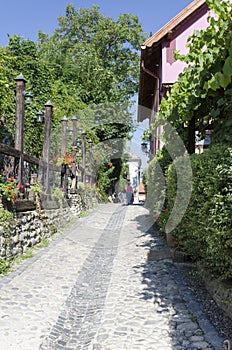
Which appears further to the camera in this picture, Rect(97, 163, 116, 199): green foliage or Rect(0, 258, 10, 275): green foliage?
Rect(97, 163, 116, 199): green foliage

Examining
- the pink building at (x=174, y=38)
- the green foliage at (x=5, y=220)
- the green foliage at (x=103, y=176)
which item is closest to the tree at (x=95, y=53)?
the green foliage at (x=103, y=176)

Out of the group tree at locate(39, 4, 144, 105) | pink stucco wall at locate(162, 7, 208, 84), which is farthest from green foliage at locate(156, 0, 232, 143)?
tree at locate(39, 4, 144, 105)

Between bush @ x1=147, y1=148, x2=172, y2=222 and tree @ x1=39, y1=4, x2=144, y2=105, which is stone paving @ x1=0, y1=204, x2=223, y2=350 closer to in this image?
bush @ x1=147, y1=148, x2=172, y2=222

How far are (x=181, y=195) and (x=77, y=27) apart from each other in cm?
2709

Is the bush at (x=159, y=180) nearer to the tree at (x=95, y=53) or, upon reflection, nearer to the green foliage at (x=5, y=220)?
the green foliage at (x=5, y=220)

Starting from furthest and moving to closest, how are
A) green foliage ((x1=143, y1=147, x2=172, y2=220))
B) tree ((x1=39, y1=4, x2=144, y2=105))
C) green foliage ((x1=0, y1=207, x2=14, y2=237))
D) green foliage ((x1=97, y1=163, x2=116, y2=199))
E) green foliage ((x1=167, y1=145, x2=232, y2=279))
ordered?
tree ((x1=39, y1=4, x2=144, y2=105)) → green foliage ((x1=97, y1=163, x2=116, y2=199)) → green foliage ((x1=143, y1=147, x2=172, y2=220)) → green foliage ((x1=0, y1=207, x2=14, y2=237)) → green foliage ((x1=167, y1=145, x2=232, y2=279))

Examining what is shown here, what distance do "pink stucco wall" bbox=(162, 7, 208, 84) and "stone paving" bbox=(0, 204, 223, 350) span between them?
5.31 m

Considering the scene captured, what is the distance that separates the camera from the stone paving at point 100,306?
9.98 ft

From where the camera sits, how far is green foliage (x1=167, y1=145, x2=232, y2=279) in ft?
9.86

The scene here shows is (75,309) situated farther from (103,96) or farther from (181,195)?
(103,96)

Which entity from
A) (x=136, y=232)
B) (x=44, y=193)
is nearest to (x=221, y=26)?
(x=44, y=193)

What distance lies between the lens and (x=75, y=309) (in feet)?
12.7

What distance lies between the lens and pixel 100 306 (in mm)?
3918

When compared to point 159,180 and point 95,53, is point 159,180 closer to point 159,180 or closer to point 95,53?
point 159,180
